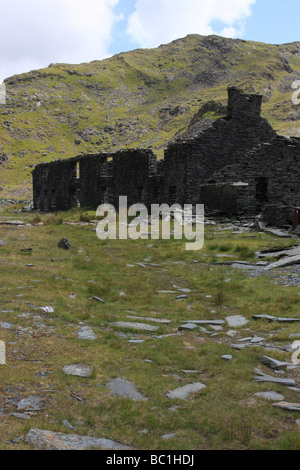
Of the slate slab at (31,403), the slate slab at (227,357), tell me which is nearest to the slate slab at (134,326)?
the slate slab at (227,357)

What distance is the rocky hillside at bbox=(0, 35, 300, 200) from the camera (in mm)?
93938

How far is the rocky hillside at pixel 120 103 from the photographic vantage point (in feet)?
308

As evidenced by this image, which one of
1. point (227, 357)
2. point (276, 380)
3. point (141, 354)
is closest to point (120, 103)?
point (141, 354)

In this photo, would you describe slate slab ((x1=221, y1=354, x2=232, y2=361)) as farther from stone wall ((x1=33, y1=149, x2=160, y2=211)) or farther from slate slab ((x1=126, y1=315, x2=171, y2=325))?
stone wall ((x1=33, y1=149, x2=160, y2=211))

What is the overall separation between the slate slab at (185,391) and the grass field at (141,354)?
91mm

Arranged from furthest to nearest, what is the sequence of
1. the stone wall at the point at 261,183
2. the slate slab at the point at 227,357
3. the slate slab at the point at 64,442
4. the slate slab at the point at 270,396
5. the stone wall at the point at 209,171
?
the stone wall at the point at 209,171 < the stone wall at the point at 261,183 < the slate slab at the point at 227,357 < the slate slab at the point at 270,396 < the slate slab at the point at 64,442

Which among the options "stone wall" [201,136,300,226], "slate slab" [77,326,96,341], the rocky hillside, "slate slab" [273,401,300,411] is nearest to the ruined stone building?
"stone wall" [201,136,300,226]

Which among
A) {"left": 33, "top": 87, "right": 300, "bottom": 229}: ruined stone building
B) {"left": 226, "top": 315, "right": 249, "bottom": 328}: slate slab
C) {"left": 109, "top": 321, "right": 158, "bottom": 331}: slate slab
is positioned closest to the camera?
{"left": 109, "top": 321, "right": 158, "bottom": 331}: slate slab

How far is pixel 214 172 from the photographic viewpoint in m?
27.2

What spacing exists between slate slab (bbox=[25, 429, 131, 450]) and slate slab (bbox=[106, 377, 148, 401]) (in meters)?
0.99

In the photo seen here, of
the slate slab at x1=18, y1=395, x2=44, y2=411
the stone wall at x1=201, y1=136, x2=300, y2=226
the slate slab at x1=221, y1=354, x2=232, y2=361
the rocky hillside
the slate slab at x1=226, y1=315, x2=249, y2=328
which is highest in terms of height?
the rocky hillside

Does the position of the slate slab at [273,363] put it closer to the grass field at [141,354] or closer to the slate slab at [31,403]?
the grass field at [141,354]

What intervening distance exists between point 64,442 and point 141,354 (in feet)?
8.39

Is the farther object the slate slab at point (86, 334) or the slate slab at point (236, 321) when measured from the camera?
the slate slab at point (236, 321)
